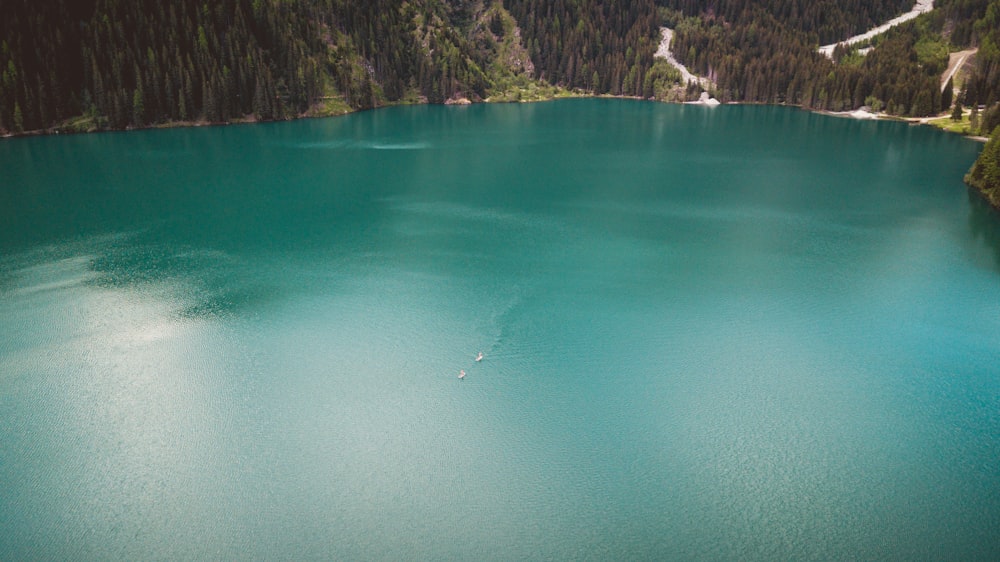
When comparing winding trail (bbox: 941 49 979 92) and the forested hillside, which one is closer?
the forested hillside

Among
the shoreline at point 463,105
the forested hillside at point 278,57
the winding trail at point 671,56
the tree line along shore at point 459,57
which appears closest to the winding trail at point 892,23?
the tree line along shore at point 459,57

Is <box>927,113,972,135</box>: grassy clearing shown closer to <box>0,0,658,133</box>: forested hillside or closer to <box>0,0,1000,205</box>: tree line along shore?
<box>0,0,1000,205</box>: tree line along shore

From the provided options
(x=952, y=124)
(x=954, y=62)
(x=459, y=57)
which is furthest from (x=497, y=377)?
(x=954, y=62)

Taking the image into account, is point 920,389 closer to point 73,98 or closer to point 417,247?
point 417,247

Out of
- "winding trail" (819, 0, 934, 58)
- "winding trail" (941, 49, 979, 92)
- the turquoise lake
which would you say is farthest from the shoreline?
"winding trail" (819, 0, 934, 58)

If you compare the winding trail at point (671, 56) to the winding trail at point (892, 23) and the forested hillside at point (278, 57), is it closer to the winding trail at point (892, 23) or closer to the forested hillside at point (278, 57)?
the forested hillside at point (278, 57)

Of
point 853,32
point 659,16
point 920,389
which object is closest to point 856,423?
point 920,389
